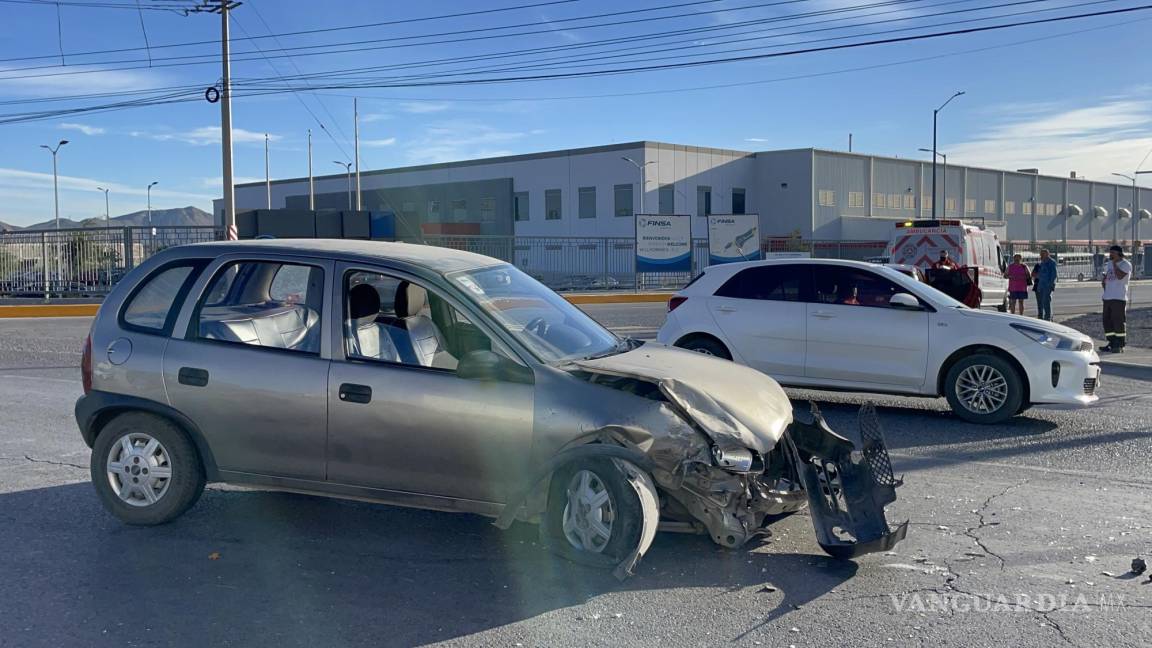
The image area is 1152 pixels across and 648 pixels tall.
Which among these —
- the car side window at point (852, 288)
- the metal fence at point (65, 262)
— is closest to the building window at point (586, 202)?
the metal fence at point (65, 262)

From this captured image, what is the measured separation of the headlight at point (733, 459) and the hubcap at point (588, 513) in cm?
58

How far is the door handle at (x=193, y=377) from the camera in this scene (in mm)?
5453

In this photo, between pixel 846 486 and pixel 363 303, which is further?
pixel 363 303

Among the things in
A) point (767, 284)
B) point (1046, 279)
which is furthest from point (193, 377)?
point (1046, 279)

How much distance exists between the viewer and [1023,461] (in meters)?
7.61

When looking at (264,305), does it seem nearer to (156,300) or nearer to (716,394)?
(156,300)

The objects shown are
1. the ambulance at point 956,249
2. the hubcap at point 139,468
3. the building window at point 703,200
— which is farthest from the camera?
the building window at point 703,200

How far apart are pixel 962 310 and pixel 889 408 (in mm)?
1407

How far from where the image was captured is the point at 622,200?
58.0m

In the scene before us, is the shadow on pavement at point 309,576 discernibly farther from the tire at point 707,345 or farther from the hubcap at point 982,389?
the tire at point 707,345

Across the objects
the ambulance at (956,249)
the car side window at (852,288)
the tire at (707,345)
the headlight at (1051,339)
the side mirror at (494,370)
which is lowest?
the tire at (707,345)

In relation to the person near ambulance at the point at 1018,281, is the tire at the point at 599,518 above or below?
below

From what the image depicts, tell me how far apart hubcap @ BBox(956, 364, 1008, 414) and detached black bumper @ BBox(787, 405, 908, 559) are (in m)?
3.91

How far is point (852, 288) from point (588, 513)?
229 inches
